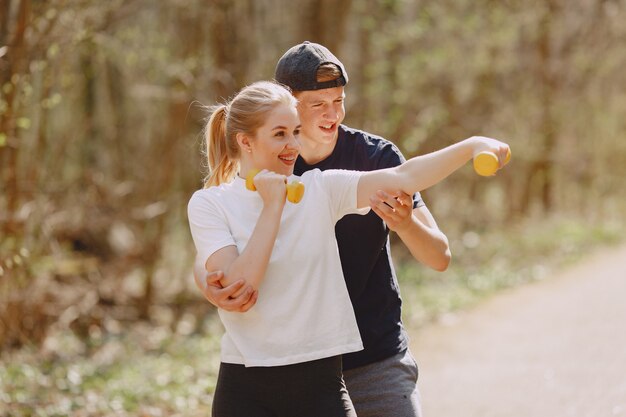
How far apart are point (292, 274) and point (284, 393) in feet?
1.15

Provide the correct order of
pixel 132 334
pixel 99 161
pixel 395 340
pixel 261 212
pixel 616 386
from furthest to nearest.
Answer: pixel 99 161 < pixel 132 334 < pixel 616 386 < pixel 395 340 < pixel 261 212

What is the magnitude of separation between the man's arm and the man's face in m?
0.42

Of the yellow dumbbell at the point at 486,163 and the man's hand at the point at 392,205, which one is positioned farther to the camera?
the man's hand at the point at 392,205

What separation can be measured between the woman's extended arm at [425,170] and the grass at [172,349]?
390 centimetres

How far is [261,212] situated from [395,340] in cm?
93

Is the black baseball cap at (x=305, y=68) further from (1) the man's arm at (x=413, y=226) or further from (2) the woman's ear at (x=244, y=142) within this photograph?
(1) the man's arm at (x=413, y=226)

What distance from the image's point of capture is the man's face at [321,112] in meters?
3.18

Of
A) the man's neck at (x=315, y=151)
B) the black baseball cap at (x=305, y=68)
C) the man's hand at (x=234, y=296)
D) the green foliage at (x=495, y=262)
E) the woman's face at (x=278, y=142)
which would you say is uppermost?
the black baseball cap at (x=305, y=68)

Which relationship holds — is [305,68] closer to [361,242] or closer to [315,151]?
[315,151]

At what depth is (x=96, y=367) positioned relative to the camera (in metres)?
7.94

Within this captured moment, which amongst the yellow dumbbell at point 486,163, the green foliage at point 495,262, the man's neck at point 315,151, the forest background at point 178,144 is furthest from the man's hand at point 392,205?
the green foliage at point 495,262

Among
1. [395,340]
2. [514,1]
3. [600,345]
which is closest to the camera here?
[395,340]

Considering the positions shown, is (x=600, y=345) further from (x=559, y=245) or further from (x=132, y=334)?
(x=559, y=245)

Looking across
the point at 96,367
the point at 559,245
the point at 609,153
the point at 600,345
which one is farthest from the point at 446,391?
the point at 609,153
